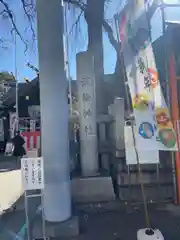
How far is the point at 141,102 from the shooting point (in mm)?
3961

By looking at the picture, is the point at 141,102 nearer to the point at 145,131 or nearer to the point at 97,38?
the point at 145,131

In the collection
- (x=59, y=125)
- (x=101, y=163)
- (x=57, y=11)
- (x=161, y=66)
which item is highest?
(x=57, y=11)

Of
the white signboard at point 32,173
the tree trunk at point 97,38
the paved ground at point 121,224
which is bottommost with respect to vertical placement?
the paved ground at point 121,224

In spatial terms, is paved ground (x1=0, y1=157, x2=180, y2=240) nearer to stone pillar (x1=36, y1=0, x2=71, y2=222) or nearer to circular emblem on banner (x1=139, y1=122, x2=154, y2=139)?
stone pillar (x1=36, y1=0, x2=71, y2=222)

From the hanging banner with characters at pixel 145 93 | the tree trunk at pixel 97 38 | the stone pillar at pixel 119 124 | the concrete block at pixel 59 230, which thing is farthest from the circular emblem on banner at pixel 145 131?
the tree trunk at pixel 97 38

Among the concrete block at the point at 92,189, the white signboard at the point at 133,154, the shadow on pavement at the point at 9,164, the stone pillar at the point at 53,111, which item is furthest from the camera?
the shadow on pavement at the point at 9,164

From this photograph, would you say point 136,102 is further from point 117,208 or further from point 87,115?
point 117,208

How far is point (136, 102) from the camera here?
A: 13.1ft

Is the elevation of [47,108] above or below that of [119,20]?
below

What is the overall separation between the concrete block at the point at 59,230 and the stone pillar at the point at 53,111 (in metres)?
0.12

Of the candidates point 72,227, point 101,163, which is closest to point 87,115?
point 101,163

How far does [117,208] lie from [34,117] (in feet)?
39.4

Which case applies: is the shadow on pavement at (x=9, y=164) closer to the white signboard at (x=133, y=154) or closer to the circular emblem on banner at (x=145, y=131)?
the white signboard at (x=133, y=154)

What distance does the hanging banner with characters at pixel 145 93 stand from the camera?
392 centimetres
